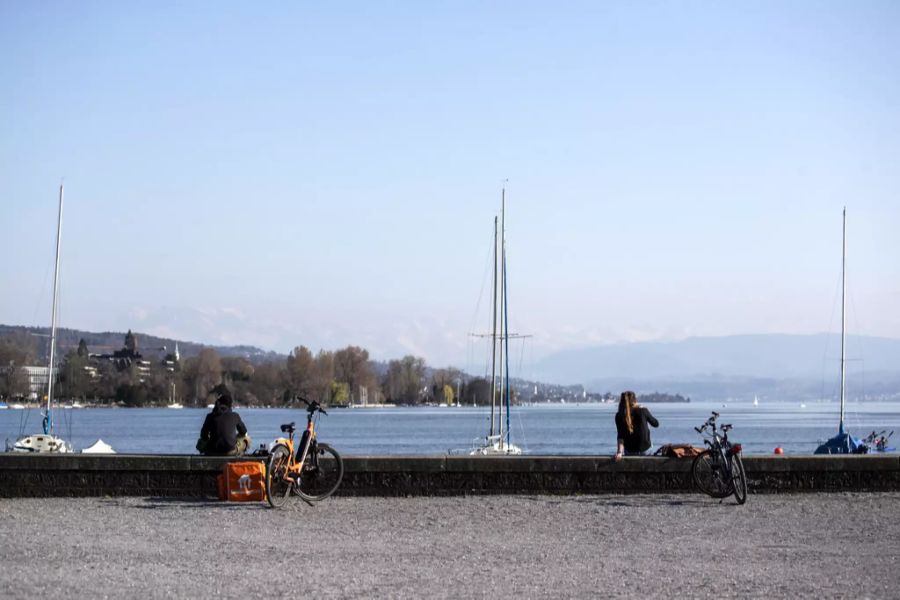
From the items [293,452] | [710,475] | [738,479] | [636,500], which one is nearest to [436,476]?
[293,452]

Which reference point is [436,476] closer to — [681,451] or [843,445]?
[681,451]

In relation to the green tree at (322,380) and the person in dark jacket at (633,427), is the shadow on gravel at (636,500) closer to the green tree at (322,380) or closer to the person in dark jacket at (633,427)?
the person in dark jacket at (633,427)

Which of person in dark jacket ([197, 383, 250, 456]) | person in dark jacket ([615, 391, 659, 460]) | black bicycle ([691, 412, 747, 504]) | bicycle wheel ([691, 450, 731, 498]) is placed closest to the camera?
black bicycle ([691, 412, 747, 504])

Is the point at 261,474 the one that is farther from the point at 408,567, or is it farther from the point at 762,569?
the point at 762,569

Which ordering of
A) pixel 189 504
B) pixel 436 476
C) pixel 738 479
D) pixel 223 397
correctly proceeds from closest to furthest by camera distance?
1. pixel 738 479
2. pixel 189 504
3. pixel 436 476
4. pixel 223 397

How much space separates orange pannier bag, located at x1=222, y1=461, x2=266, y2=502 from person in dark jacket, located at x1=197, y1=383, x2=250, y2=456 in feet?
2.94

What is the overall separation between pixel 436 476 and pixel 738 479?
355 centimetres

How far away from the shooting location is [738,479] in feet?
48.5

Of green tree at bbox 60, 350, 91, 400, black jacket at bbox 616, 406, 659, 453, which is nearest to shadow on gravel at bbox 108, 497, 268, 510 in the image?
black jacket at bbox 616, 406, 659, 453

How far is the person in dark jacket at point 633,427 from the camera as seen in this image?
16.5m

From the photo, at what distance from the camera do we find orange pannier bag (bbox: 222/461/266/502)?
1497cm

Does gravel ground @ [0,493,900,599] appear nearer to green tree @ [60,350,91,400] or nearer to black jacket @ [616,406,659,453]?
black jacket @ [616,406,659,453]

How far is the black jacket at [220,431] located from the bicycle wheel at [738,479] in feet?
19.4

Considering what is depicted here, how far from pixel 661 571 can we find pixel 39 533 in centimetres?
607
